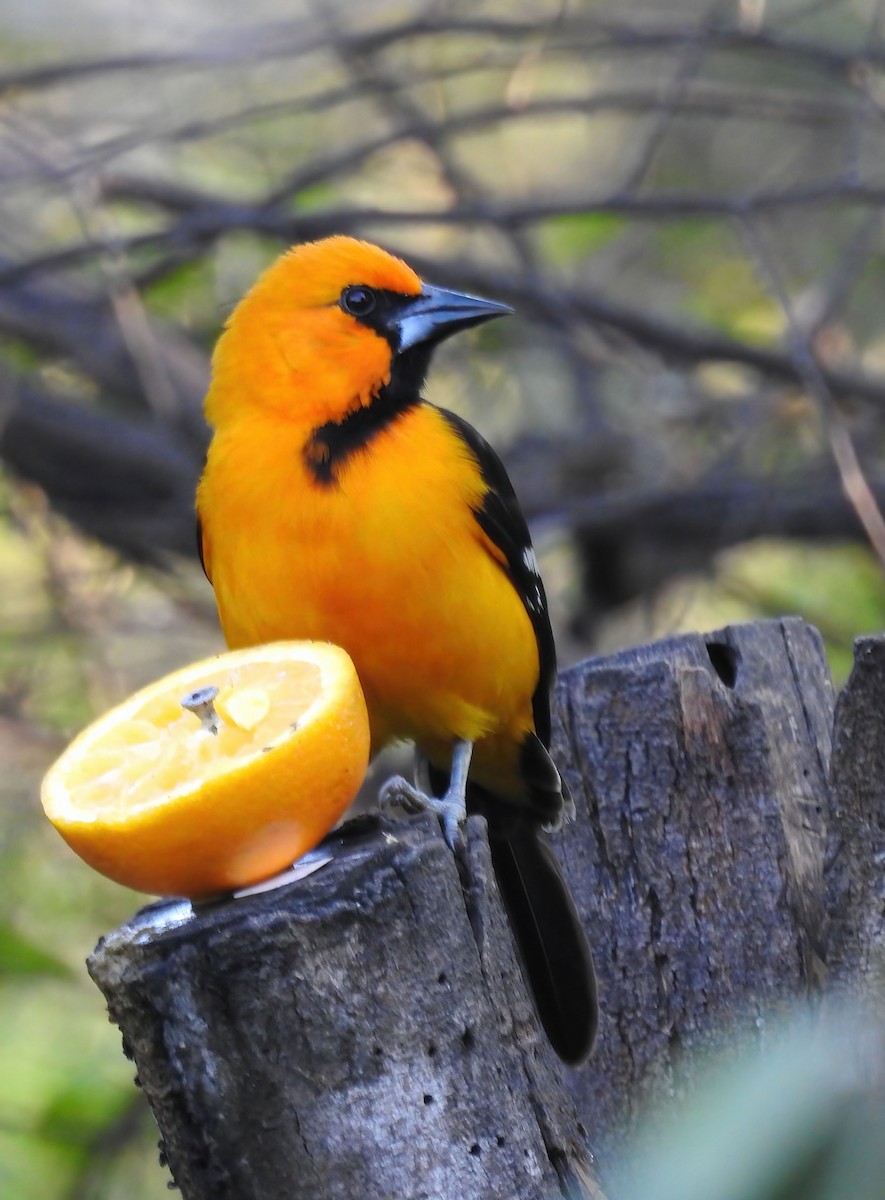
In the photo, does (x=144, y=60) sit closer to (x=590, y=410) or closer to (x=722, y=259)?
(x=590, y=410)

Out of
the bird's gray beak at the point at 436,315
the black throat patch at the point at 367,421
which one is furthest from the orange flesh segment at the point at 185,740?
the bird's gray beak at the point at 436,315

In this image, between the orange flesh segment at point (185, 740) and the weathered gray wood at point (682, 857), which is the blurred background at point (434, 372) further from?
the orange flesh segment at point (185, 740)

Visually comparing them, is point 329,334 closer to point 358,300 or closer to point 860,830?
point 358,300

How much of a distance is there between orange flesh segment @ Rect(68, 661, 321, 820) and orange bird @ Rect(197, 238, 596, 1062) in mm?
514

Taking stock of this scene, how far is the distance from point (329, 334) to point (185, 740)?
1.36m

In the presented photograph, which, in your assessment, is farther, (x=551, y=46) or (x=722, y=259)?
(x=722, y=259)

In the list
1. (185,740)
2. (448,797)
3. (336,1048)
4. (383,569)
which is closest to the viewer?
(336,1048)

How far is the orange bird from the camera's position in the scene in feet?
9.85

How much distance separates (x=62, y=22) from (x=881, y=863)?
6324 millimetres

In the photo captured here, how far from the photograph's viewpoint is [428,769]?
152 inches

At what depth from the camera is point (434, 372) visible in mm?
6570

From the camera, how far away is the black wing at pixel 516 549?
3369 mm

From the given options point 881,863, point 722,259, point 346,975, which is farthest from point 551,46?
point 346,975

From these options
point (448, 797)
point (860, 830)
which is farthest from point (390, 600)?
point (860, 830)
